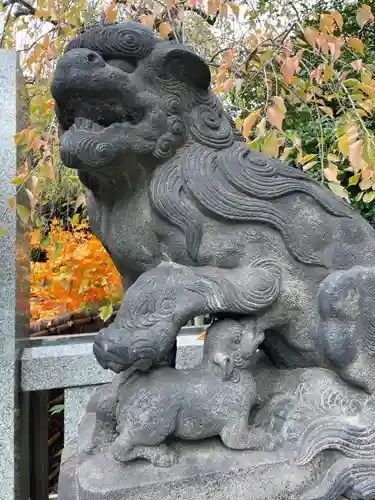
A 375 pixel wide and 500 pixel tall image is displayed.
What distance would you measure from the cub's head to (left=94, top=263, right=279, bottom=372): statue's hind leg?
0.29m

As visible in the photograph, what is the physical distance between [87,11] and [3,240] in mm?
1145

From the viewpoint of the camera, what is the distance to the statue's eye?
1084mm

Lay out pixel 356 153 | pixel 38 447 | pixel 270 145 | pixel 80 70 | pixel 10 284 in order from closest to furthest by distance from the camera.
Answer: pixel 80 70 < pixel 356 153 < pixel 270 145 < pixel 10 284 < pixel 38 447

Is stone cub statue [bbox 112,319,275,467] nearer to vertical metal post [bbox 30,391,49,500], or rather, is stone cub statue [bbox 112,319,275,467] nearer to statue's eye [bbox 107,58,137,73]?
statue's eye [bbox 107,58,137,73]

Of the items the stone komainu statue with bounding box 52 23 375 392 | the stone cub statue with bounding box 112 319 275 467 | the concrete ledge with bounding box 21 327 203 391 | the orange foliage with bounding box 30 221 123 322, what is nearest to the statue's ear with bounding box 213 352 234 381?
the stone cub statue with bounding box 112 319 275 467

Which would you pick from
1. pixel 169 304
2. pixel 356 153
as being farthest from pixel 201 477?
pixel 356 153

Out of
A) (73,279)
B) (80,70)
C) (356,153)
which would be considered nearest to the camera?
(80,70)

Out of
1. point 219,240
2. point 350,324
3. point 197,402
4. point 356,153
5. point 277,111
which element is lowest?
point 197,402

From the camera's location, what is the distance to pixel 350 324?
110 centimetres

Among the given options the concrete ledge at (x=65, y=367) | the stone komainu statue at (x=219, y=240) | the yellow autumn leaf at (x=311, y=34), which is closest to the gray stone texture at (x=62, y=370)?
the concrete ledge at (x=65, y=367)

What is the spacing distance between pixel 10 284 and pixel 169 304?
126 cm

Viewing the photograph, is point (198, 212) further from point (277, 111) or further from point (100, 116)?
point (277, 111)

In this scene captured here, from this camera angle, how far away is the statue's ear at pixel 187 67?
1091mm

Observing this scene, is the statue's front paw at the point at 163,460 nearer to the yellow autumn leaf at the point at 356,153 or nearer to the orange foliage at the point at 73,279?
the yellow autumn leaf at the point at 356,153
